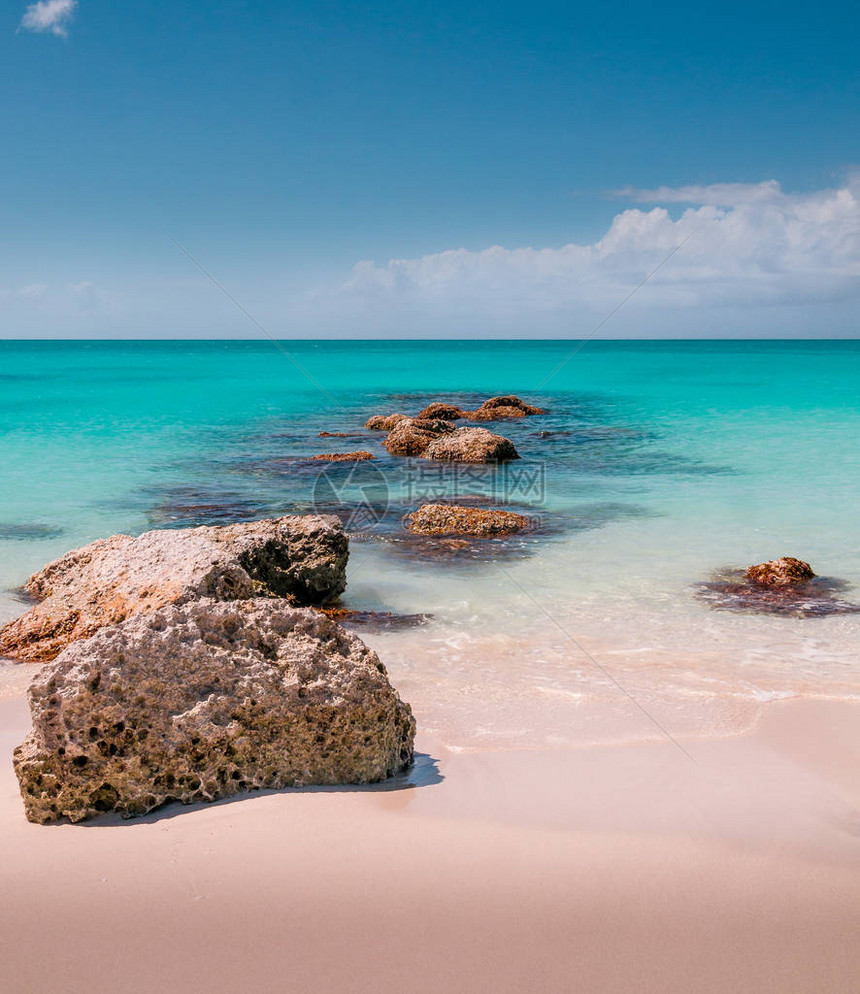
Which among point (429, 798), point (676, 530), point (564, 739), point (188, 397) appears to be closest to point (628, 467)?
point (676, 530)

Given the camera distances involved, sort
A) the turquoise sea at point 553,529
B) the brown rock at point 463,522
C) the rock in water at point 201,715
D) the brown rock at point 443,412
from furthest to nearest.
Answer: the brown rock at point 443,412
the brown rock at point 463,522
the turquoise sea at point 553,529
the rock in water at point 201,715

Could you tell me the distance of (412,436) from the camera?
62.2 ft

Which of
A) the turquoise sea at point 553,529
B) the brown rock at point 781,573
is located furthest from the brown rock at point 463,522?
the brown rock at point 781,573

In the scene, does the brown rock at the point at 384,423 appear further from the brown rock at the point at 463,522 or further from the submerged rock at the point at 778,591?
the submerged rock at the point at 778,591

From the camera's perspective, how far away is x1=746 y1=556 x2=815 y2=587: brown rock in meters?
8.29

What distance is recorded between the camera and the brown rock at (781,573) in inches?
326

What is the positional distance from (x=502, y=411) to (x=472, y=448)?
32.5 feet

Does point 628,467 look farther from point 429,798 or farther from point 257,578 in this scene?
point 429,798

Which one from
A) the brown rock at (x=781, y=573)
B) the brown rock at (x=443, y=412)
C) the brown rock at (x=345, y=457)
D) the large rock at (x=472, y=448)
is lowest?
the brown rock at (x=781, y=573)

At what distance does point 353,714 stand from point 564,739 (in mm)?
1488

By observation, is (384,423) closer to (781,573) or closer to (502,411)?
(502,411)

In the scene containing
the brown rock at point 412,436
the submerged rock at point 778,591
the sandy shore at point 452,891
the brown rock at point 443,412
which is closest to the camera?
the sandy shore at point 452,891

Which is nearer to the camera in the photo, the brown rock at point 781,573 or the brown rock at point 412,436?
the brown rock at point 781,573

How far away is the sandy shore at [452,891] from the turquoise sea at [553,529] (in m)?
1.10
